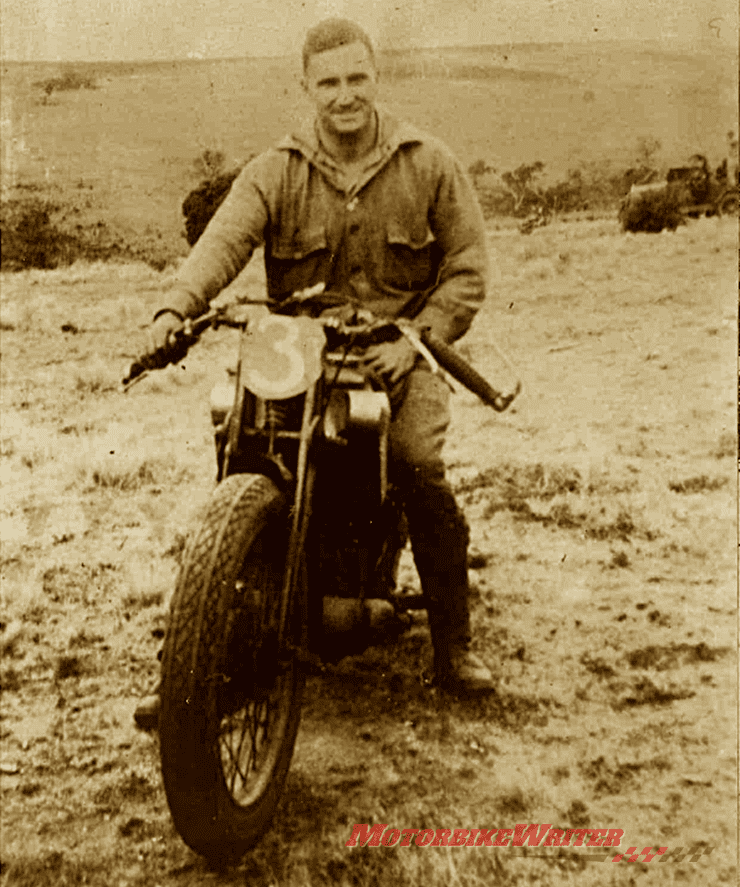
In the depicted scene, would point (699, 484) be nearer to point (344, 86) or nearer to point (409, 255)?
point (409, 255)

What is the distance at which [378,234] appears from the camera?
10.1ft

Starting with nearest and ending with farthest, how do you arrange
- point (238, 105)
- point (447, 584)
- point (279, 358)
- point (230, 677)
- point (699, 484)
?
point (230, 677)
point (279, 358)
point (447, 584)
point (238, 105)
point (699, 484)

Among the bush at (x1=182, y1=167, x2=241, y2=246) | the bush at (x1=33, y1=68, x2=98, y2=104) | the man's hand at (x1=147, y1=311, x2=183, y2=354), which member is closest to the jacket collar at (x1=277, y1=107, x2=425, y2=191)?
the man's hand at (x1=147, y1=311, x2=183, y2=354)

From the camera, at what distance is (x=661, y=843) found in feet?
8.63

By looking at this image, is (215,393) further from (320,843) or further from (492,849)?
(492,849)

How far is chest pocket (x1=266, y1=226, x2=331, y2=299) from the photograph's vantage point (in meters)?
3.05

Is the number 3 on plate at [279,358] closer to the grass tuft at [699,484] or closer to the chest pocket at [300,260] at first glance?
the chest pocket at [300,260]

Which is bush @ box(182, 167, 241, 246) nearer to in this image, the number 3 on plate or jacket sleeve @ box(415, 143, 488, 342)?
jacket sleeve @ box(415, 143, 488, 342)

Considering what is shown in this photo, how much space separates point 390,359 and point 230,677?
918mm

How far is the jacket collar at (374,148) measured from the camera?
303 centimetres

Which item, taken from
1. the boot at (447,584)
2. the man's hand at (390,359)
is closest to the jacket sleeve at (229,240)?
the man's hand at (390,359)

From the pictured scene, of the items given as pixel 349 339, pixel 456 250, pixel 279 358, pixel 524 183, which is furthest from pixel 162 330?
pixel 524 183

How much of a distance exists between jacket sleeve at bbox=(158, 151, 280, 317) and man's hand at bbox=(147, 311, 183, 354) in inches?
3.8

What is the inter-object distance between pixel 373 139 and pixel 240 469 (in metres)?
1.05
